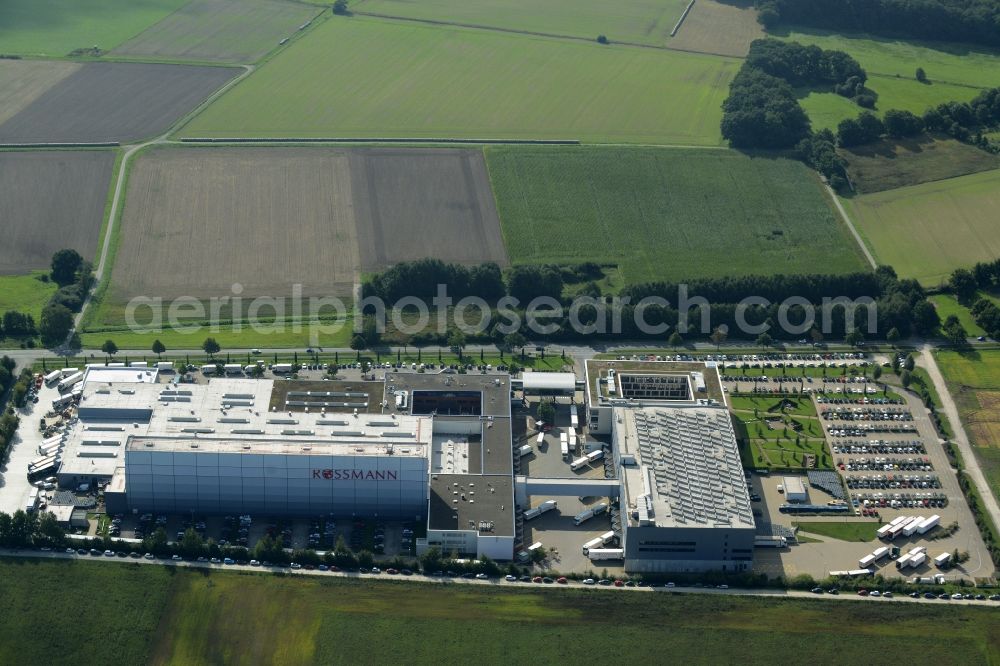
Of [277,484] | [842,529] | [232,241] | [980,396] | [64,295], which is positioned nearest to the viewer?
[277,484]

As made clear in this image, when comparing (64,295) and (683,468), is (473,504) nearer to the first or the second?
(683,468)

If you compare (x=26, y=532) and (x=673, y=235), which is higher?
(x=673, y=235)

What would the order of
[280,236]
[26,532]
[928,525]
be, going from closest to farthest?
1. [26,532]
2. [928,525]
3. [280,236]

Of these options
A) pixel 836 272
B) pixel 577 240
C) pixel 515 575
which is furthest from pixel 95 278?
pixel 836 272

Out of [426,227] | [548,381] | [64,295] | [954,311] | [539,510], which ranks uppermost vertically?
[426,227]

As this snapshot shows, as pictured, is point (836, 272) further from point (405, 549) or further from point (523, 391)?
point (405, 549)

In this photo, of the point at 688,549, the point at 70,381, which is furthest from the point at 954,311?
the point at 70,381
